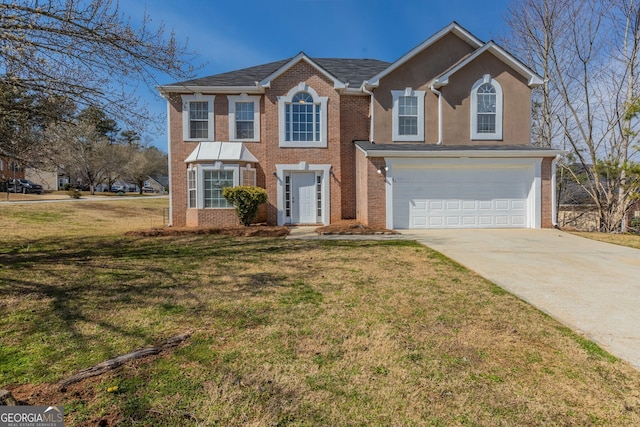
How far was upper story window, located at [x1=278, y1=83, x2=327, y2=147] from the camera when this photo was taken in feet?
47.5

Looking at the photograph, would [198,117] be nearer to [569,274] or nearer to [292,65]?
[292,65]

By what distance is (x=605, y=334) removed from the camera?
3898 millimetres

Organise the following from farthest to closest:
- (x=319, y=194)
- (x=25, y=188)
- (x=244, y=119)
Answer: (x=25, y=188), (x=244, y=119), (x=319, y=194)

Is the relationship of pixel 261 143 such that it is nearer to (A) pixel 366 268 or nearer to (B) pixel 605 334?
(A) pixel 366 268

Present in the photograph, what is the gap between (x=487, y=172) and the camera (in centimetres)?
1348

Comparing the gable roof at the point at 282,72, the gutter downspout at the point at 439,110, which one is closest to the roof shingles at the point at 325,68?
the gable roof at the point at 282,72

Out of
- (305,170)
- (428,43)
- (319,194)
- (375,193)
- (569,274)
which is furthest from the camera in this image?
(319,194)

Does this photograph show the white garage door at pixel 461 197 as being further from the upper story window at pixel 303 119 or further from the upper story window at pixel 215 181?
the upper story window at pixel 215 181

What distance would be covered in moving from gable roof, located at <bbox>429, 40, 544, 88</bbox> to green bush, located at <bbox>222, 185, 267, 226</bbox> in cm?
850

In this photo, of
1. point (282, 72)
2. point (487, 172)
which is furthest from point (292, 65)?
point (487, 172)

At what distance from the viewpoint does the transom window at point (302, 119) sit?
574 inches

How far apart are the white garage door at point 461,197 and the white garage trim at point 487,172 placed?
0.03 metres

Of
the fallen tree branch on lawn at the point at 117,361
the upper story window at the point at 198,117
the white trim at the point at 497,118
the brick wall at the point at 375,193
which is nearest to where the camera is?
the fallen tree branch on lawn at the point at 117,361

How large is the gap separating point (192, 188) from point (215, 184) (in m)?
1.16
